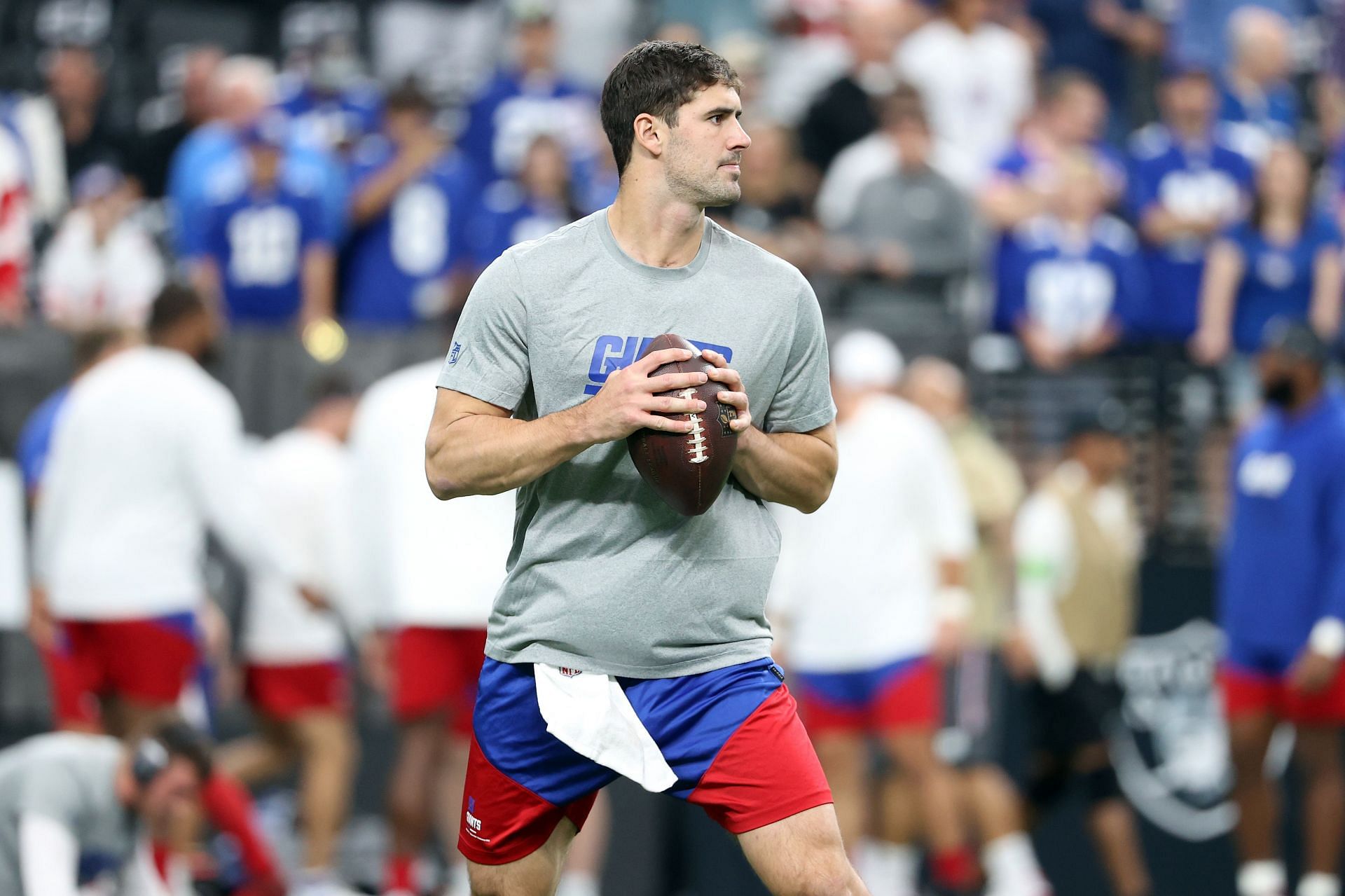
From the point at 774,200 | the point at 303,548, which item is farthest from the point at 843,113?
the point at 303,548

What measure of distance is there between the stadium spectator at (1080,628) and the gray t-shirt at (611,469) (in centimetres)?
544

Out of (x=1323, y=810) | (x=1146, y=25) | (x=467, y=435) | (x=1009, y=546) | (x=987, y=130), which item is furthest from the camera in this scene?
(x=1146, y=25)

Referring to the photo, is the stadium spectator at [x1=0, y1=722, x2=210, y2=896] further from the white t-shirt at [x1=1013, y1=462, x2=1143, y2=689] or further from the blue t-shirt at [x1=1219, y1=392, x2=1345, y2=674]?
the blue t-shirt at [x1=1219, y1=392, x2=1345, y2=674]

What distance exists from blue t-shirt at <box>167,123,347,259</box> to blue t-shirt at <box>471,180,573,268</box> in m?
0.86

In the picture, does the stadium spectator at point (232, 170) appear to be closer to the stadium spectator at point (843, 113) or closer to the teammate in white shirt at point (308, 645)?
the teammate in white shirt at point (308, 645)

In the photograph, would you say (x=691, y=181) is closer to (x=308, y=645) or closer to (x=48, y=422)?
(x=48, y=422)

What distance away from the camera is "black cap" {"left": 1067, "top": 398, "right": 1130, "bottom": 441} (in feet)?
31.8

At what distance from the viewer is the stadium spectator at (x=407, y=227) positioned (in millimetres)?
11102

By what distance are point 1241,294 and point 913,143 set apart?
1.97 m

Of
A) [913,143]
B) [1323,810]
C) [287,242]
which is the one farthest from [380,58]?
[1323,810]

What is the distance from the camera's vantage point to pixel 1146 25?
14.0m

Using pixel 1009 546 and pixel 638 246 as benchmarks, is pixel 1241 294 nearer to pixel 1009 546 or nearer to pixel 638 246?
pixel 1009 546

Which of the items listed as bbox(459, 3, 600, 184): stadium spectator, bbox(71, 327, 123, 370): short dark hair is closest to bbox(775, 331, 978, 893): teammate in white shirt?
bbox(71, 327, 123, 370): short dark hair

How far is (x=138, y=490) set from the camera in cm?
765
